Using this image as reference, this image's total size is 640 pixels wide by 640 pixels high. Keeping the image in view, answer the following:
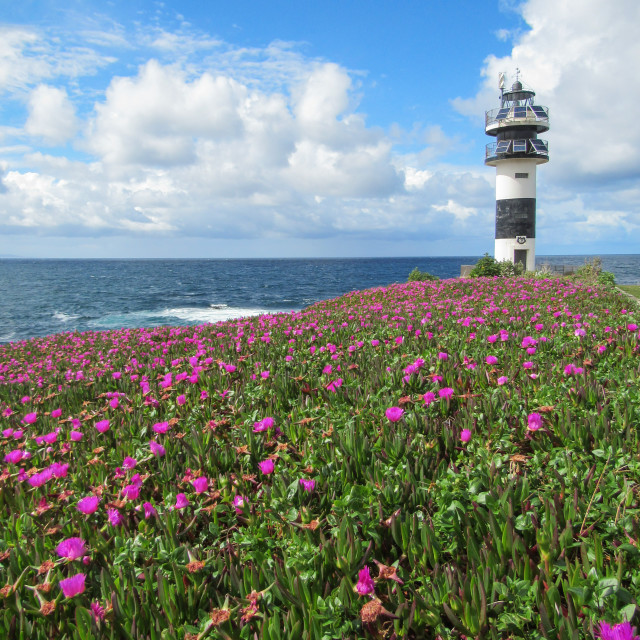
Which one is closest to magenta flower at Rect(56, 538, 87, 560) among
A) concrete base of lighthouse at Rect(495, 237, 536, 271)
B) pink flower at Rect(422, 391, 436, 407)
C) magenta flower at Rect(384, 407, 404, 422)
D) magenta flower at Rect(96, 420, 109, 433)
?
magenta flower at Rect(96, 420, 109, 433)

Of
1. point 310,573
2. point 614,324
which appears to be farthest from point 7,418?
point 614,324

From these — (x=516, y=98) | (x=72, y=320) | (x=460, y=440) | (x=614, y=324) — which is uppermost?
(x=516, y=98)

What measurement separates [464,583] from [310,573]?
24.1 inches

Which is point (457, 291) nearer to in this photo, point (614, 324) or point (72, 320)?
point (614, 324)

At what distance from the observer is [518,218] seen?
30.3 meters

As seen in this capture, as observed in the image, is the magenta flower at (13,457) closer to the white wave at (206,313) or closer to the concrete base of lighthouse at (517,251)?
the white wave at (206,313)

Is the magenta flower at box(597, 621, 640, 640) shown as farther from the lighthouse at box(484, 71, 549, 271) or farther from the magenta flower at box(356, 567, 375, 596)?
the lighthouse at box(484, 71, 549, 271)

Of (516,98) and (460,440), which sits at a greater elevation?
(516,98)

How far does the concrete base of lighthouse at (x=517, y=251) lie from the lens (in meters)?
29.9

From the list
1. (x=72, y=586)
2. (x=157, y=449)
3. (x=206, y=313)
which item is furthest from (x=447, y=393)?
(x=206, y=313)

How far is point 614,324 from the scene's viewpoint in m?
5.93

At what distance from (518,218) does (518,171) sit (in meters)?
3.06

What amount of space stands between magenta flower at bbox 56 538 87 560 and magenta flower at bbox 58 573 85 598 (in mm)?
237

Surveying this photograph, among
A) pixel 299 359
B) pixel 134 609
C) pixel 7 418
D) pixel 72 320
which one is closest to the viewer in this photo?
pixel 134 609
